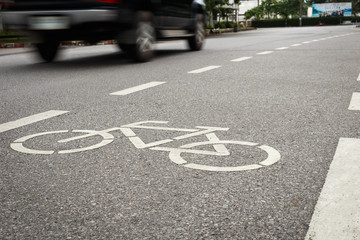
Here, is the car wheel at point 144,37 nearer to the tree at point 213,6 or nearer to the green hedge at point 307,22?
the tree at point 213,6

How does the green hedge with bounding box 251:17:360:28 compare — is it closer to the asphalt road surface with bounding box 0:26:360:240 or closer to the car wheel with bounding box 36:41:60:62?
the car wheel with bounding box 36:41:60:62

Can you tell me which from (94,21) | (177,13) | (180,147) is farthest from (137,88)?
(177,13)

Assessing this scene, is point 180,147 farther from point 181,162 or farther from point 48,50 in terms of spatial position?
point 48,50

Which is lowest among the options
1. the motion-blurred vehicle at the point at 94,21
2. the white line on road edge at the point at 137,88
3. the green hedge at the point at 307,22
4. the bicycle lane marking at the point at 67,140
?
the green hedge at the point at 307,22

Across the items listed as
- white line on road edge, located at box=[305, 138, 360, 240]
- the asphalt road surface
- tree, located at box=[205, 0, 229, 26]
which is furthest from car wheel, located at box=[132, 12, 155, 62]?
tree, located at box=[205, 0, 229, 26]

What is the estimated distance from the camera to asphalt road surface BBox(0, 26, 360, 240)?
2090 millimetres

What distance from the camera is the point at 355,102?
4.77m

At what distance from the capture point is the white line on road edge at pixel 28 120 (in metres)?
4.01

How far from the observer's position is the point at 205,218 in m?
2.13

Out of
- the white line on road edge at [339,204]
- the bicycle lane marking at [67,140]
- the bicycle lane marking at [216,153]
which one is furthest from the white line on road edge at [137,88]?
the white line on road edge at [339,204]

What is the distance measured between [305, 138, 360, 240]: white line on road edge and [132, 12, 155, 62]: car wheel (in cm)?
632

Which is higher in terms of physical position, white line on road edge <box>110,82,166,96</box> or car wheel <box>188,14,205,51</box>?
car wheel <box>188,14,205,51</box>

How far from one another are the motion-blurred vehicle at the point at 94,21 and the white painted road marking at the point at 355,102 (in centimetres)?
426

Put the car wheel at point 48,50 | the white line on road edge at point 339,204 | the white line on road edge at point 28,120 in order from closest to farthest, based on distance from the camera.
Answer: the white line on road edge at point 339,204
the white line on road edge at point 28,120
the car wheel at point 48,50
